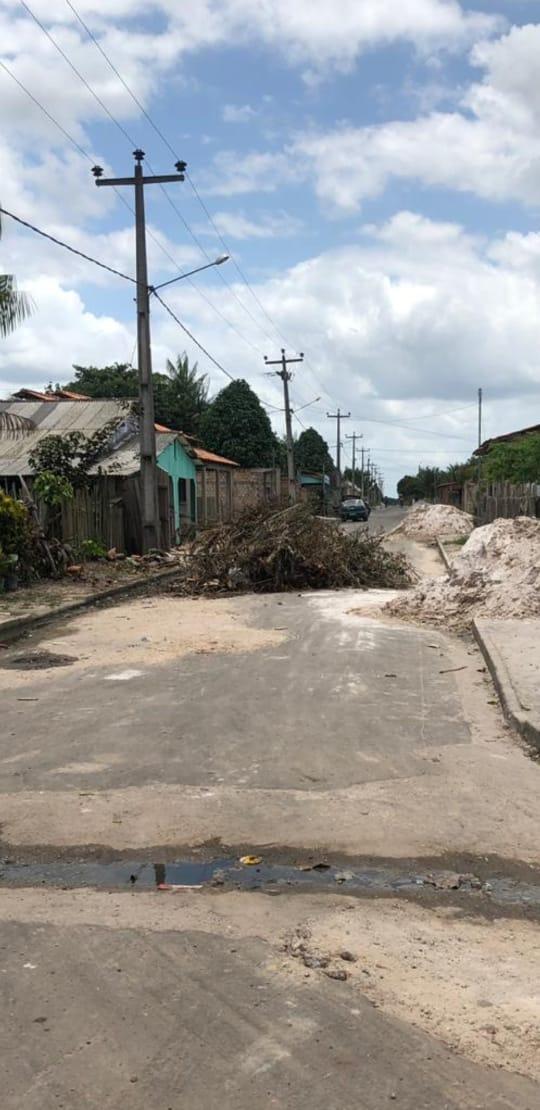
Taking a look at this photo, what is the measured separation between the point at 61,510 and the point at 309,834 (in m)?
15.8

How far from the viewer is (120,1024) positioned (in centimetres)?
311

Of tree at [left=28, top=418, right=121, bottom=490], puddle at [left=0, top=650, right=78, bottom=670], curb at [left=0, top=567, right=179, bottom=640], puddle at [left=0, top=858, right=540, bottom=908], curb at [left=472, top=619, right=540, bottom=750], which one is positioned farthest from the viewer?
tree at [left=28, top=418, right=121, bottom=490]

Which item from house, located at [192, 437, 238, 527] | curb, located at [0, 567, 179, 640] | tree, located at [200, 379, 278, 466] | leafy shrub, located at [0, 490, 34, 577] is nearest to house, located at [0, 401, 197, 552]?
curb, located at [0, 567, 179, 640]

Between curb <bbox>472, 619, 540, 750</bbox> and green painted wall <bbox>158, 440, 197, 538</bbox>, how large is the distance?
18.4m

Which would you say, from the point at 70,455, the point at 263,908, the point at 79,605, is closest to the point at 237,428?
the point at 70,455

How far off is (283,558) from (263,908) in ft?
44.6

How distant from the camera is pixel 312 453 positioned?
8719 cm

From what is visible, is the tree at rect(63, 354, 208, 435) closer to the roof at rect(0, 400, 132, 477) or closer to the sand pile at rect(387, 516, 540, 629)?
the roof at rect(0, 400, 132, 477)

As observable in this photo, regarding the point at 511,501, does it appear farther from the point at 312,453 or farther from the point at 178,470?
the point at 312,453

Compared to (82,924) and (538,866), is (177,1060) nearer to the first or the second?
(82,924)

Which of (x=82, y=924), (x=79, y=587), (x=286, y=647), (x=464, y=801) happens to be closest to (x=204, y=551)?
(x=79, y=587)

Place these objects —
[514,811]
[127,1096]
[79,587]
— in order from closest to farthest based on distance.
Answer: [127,1096], [514,811], [79,587]

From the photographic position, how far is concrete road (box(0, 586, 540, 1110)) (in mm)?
2869

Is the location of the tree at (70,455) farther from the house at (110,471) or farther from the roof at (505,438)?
the roof at (505,438)
